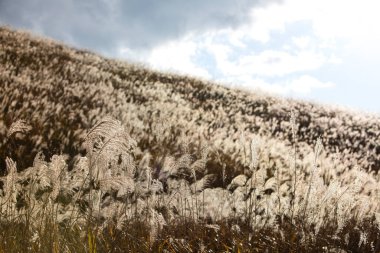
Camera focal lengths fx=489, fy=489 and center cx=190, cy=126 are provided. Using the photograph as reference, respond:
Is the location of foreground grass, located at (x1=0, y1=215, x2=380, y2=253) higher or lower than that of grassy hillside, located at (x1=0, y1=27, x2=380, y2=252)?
lower

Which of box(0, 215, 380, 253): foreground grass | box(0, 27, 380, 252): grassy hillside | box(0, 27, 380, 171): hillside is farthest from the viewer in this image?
box(0, 27, 380, 171): hillside

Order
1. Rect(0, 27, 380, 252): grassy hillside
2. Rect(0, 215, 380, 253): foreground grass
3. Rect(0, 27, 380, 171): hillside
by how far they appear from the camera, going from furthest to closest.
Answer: Rect(0, 27, 380, 171): hillside → Rect(0, 27, 380, 252): grassy hillside → Rect(0, 215, 380, 253): foreground grass

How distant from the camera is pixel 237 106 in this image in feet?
70.1

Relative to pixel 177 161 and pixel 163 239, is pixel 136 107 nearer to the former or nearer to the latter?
pixel 163 239

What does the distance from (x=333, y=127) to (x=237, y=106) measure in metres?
4.14

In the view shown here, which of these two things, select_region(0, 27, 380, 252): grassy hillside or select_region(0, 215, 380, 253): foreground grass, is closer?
select_region(0, 215, 380, 253): foreground grass

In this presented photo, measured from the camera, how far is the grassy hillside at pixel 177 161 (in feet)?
13.8

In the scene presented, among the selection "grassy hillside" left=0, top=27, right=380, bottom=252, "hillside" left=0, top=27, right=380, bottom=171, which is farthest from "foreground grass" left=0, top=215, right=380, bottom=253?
"hillside" left=0, top=27, right=380, bottom=171

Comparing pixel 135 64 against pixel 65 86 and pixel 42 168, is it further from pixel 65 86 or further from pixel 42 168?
pixel 42 168

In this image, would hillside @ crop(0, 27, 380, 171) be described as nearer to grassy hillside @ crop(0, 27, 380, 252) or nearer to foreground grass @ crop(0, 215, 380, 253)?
grassy hillside @ crop(0, 27, 380, 252)

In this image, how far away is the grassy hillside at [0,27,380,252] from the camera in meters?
4.21

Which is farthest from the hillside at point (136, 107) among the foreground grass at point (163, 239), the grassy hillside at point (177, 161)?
the foreground grass at point (163, 239)

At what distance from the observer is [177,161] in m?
4.12

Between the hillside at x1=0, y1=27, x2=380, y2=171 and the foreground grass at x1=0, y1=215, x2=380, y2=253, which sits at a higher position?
the hillside at x1=0, y1=27, x2=380, y2=171
